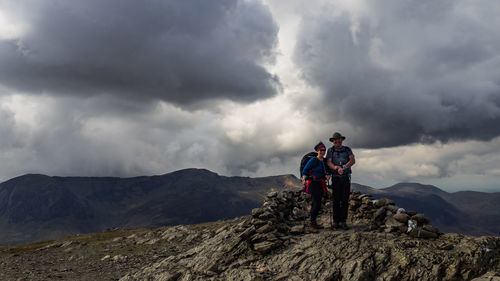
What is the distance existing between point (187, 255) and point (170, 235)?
17853mm

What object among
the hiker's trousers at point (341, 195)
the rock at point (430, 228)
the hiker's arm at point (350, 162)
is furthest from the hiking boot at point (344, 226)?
the rock at point (430, 228)

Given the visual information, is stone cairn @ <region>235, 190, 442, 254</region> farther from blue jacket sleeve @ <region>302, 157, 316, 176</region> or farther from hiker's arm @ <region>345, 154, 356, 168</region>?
hiker's arm @ <region>345, 154, 356, 168</region>

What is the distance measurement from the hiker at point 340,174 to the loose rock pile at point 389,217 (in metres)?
1.65

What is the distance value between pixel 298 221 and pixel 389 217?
17.7ft

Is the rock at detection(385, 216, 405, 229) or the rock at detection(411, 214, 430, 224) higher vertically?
the rock at detection(411, 214, 430, 224)

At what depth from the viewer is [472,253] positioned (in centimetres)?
1198

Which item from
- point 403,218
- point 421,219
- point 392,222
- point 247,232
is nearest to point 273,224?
point 247,232

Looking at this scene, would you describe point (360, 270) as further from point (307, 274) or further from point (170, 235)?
point (170, 235)

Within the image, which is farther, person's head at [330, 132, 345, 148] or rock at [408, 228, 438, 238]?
person's head at [330, 132, 345, 148]

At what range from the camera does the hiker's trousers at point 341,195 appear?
606 inches

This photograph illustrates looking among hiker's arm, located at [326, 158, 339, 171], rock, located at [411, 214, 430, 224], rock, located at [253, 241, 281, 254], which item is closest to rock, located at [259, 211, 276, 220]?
rock, located at [253, 241, 281, 254]

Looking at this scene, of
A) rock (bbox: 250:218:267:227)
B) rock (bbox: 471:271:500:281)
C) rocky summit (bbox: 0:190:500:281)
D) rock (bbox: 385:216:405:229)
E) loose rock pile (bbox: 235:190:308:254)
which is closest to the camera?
rock (bbox: 471:271:500:281)

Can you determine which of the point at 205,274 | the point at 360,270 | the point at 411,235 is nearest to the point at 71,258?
the point at 205,274

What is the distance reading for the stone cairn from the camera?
46.5 feet
